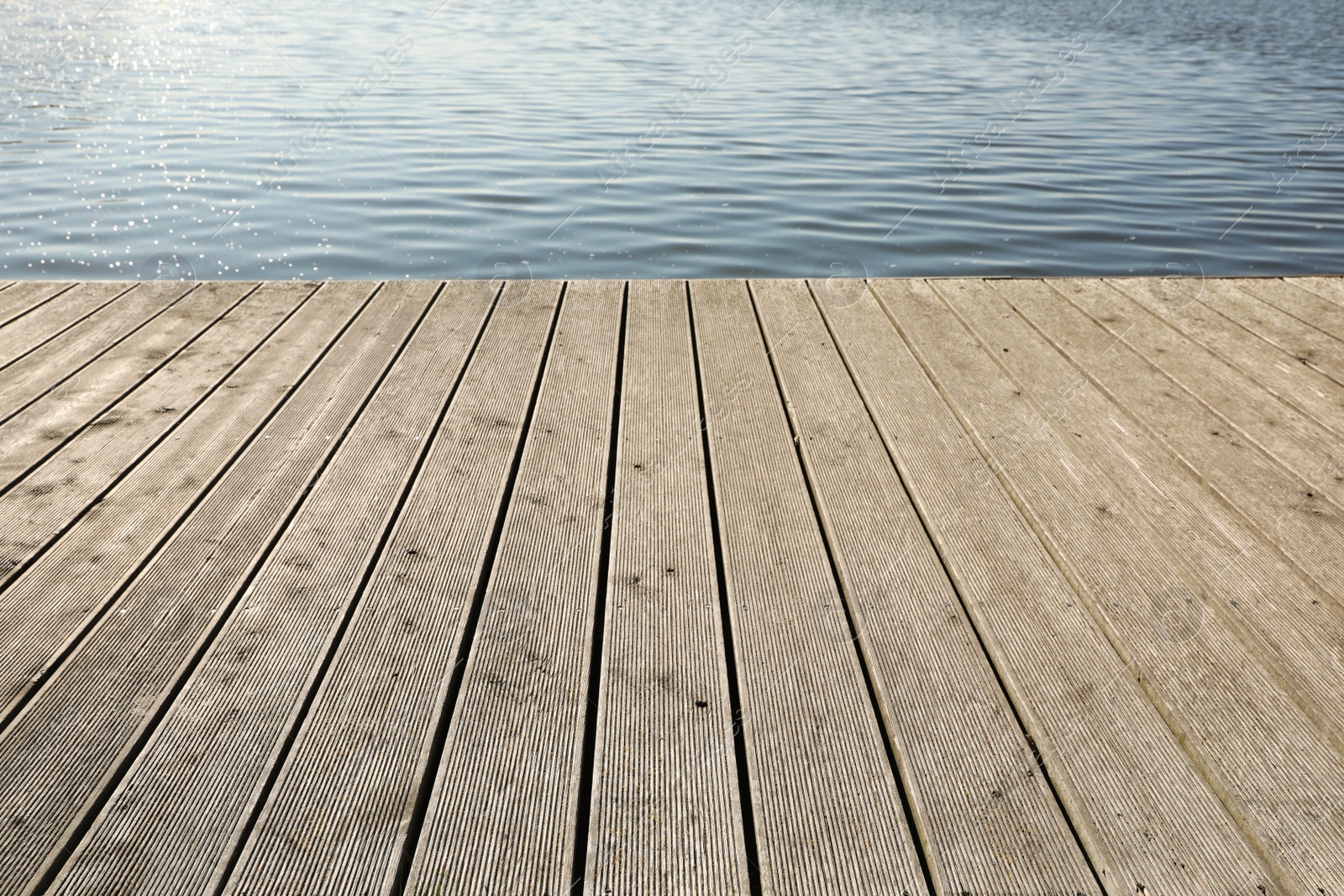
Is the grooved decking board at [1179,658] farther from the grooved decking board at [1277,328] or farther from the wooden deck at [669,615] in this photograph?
the grooved decking board at [1277,328]

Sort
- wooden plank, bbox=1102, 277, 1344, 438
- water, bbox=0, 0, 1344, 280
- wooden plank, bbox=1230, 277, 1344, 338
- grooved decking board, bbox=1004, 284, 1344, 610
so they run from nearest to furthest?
grooved decking board, bbox=1004, 284, 1344, 610
wooden plank, bbox=1102, 277, 1344, 438
wooden plank, bbox=1230, 277, 1344, 338
water, bbox=0, 0, 1344, 280

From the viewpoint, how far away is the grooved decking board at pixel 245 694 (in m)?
1.14

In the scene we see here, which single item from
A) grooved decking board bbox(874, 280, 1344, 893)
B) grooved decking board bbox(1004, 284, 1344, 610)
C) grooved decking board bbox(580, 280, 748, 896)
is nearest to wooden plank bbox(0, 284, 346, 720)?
grooved decking board bbox(580, 280, 748, 896)

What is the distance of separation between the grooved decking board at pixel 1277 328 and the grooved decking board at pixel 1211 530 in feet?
0.77

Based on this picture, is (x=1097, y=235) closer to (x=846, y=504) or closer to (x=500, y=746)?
(x=846, y=504)

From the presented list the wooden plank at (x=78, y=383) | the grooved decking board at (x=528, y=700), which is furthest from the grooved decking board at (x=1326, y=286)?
the wooden plank at (x=78, y=383)

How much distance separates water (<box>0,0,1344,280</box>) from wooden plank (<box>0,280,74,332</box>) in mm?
1061

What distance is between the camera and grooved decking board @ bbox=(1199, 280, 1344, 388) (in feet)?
8.34

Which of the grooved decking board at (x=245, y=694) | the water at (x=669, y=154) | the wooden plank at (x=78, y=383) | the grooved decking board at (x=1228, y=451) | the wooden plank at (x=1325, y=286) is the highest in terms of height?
the grooved decking board at (x=245, y=694)

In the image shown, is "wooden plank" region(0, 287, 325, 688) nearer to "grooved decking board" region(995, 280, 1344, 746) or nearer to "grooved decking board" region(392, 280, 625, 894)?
"grooved decking board" region(392, 280, 625, 894)

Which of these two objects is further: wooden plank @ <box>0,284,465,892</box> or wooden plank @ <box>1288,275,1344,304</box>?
wooden plank @ <box>1288,275,1344,304</box>

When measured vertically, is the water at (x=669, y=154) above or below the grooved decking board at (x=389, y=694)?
below

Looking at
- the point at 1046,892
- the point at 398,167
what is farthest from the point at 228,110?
the point at 1046,892

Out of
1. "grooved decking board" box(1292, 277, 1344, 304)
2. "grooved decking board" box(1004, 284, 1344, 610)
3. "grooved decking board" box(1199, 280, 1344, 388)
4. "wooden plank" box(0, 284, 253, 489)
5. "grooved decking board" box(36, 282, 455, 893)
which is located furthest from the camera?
"grooved decking board" box(1292, 277, 1344, 304)
